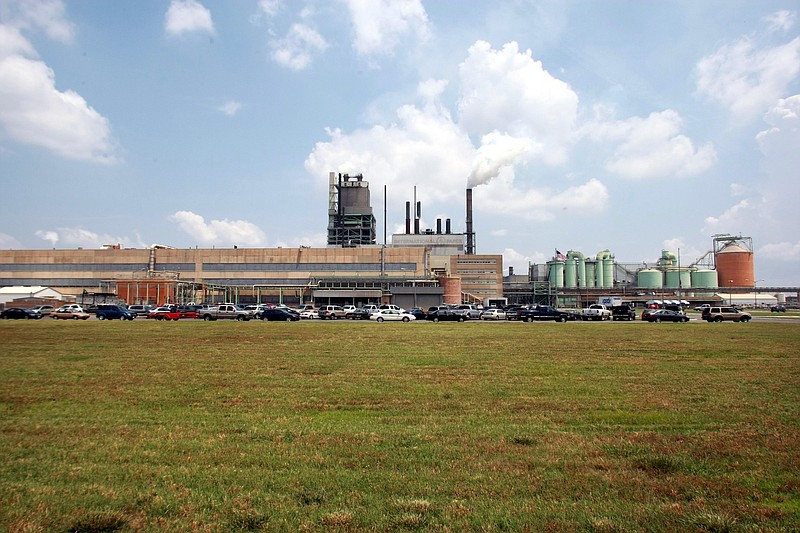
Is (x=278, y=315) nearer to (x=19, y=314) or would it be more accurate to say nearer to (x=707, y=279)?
(x=19, y=314)

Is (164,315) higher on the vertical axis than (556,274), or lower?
lower

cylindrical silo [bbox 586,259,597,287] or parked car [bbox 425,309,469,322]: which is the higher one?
cylindrical silo [bbox 586,259,597,287]

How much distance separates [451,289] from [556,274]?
46.0 meters

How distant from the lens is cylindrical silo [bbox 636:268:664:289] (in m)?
135

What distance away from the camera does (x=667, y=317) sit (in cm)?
5506

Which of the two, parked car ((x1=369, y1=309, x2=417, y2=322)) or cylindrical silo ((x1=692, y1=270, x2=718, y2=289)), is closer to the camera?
parked car ((x1=369, y1=309, x2=417, y2=322))

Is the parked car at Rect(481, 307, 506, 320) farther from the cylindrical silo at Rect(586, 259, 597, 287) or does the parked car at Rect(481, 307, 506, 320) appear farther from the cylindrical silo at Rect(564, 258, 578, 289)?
the cylindrical silo at Rect(586, 259, 597, 287)

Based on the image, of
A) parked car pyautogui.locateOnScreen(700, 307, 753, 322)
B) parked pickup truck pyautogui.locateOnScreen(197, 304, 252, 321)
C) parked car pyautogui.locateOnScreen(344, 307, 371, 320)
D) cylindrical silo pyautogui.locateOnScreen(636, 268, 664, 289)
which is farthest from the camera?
cylindrical silo pyautogui.locateOnScreen(636, 268, 664, 289)

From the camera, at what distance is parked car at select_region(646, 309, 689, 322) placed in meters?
54.3

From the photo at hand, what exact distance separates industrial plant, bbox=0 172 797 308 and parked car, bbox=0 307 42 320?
3177 cm

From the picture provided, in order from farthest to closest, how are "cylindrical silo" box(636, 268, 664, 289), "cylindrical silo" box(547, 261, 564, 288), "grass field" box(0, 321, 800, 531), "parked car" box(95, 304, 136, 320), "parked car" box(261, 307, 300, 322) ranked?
"cylindrical silo" box(636, 268, 664, 289) → "cylindrical silo" box(547, 261, 564, 288) → "parked car" box(95, 304, 136, 320) → "parked car" box(261, 307, 300, 322) → "grass field" box(0, 321, 800, 531)

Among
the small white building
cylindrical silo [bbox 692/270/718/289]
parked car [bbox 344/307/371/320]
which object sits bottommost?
parked car [bbox 344/307/371/320]

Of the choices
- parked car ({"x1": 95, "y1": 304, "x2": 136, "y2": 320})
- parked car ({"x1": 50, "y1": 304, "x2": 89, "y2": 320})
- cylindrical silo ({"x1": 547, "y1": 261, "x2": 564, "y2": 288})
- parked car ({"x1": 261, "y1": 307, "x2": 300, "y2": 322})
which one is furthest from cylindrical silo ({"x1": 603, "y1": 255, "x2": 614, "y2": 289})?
parked car ({"x1": 50, "y1": 304, "x2": 89, "y2": 320})

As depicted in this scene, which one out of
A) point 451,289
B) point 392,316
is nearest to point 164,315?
point 392,316
